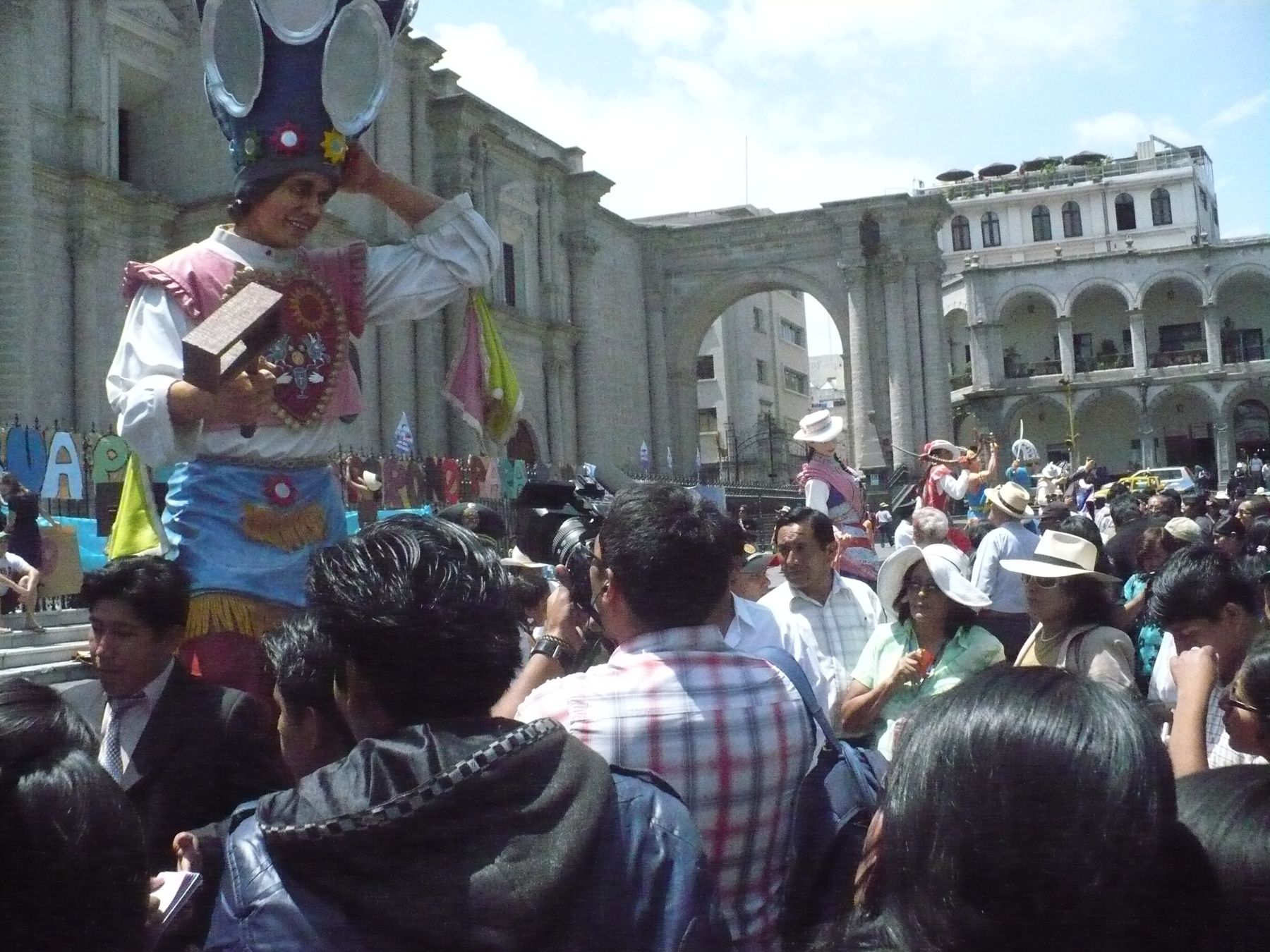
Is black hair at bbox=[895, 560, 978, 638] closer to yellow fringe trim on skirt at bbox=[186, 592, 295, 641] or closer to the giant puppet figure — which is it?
the giant puppet figure

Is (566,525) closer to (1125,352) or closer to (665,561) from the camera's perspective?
(665,561)

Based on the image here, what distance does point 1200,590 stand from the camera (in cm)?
359

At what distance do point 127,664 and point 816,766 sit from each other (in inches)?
67.3

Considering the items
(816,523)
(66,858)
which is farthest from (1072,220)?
(66,858)

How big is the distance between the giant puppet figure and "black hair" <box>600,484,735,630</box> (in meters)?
1.16

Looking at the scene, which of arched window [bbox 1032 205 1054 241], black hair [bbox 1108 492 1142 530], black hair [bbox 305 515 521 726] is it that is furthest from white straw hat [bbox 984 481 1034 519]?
arched window [bbox 1032 205 1054 241]

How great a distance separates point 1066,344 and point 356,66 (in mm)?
50142

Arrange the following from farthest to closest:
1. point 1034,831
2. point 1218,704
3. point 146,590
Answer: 1. point 1218,704
2. point 146,590
3. point 1034,831

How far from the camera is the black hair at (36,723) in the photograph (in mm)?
1729

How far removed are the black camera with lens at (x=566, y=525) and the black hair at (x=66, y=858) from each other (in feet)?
6.90

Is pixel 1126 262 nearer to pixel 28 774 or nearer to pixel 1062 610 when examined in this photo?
pixel 1062 610

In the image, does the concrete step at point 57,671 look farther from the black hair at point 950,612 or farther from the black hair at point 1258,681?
the black hair at point 1258,681

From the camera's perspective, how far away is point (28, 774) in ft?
5.58

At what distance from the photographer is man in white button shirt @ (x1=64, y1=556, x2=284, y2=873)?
2812mm
